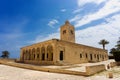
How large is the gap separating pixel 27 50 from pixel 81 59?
14.0 meters

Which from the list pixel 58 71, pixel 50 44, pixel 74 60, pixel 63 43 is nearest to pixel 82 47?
pixel 74 60

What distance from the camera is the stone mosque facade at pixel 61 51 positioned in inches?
822

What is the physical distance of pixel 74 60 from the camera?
24.3 metres

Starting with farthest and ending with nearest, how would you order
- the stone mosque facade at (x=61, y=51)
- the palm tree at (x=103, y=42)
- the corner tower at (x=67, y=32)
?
the palm tree at (x=103, y=42), the corner tower at (x=67, y=32), the stone mosque facade at (x=61, y=51)

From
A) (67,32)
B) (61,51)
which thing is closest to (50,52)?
(61,51)

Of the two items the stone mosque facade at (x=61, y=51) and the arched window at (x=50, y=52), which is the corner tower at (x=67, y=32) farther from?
the arched window at (x=50, y=52)

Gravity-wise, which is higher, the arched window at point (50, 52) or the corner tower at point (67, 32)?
the corner tower at point (67, 32)

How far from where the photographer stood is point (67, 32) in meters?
29.8

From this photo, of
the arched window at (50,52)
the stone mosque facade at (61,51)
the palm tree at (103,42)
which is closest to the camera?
the stone mosque facade at (61,51)

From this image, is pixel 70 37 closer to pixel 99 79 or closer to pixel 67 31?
pixel 67 31

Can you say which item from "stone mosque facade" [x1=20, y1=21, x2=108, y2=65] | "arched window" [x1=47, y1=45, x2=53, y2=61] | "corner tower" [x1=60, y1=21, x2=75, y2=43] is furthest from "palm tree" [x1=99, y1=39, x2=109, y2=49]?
"arched window" [x1=47, y1=45, x2=53, y2=61]

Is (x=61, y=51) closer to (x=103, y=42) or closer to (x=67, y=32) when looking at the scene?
(x=67, y=32)

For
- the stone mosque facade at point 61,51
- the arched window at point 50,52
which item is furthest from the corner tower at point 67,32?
the arched window at point 50,52

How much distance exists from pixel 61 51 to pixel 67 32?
9290 mm
